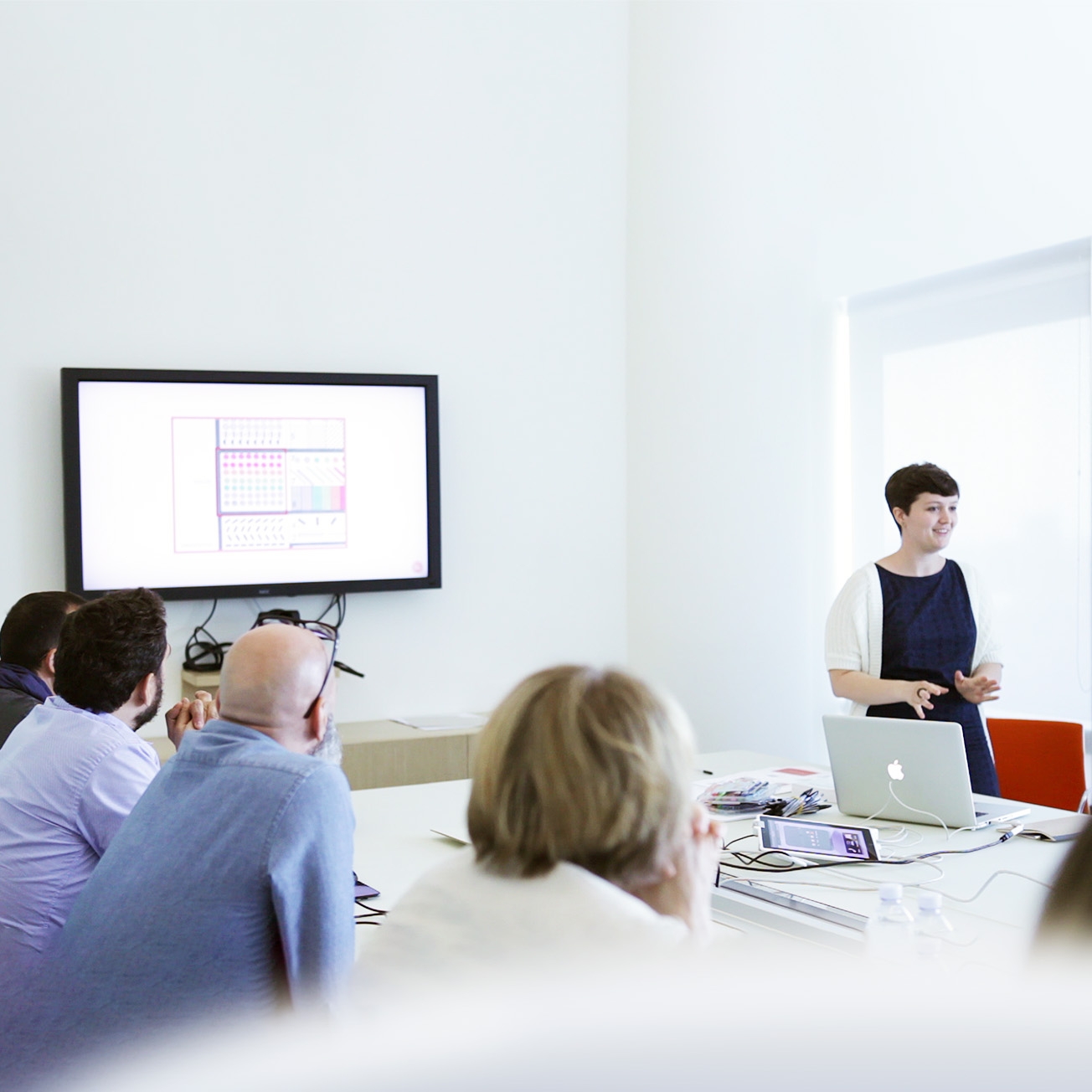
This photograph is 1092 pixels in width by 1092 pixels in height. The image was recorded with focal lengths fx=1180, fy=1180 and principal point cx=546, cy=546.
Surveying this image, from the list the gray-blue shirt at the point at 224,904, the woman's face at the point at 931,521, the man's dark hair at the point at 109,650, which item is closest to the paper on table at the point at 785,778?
the woman's face at the point at 931,521

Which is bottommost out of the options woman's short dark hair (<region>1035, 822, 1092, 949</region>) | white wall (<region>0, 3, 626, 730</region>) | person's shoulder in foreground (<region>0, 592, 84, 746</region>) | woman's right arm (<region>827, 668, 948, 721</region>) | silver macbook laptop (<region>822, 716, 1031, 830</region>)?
silver macbook laptop (<region>822, 716, 1031, 830</region>)

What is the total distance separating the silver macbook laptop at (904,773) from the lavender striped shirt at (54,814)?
1.50m

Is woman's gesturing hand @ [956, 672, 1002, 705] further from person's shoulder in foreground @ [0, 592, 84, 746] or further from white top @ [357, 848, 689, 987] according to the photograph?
person's shoulder in foreground @ [0, 592, 84, 746]

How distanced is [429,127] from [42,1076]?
4.36 metres

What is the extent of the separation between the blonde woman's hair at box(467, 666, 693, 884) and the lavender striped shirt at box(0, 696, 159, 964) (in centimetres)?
108

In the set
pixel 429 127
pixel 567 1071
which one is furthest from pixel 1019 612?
pixel 567 1071

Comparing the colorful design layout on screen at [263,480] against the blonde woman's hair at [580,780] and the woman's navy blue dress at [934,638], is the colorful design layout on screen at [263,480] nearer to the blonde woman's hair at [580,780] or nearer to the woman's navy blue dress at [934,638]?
the woman's navy blue dress at [934,638]

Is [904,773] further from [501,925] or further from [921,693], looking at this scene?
[501,925]

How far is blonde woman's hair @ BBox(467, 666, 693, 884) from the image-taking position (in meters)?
1.12

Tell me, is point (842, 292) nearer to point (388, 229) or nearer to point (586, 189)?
point (586, 189)

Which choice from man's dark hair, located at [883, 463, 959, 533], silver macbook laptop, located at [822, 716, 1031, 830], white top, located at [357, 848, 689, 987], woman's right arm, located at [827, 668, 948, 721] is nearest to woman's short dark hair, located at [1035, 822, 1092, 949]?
white top, located at [357, 848, 689, 987]

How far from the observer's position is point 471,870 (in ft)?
3.84

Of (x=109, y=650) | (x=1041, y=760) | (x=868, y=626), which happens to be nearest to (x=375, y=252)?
(x=868, y=626)

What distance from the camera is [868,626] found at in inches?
129
